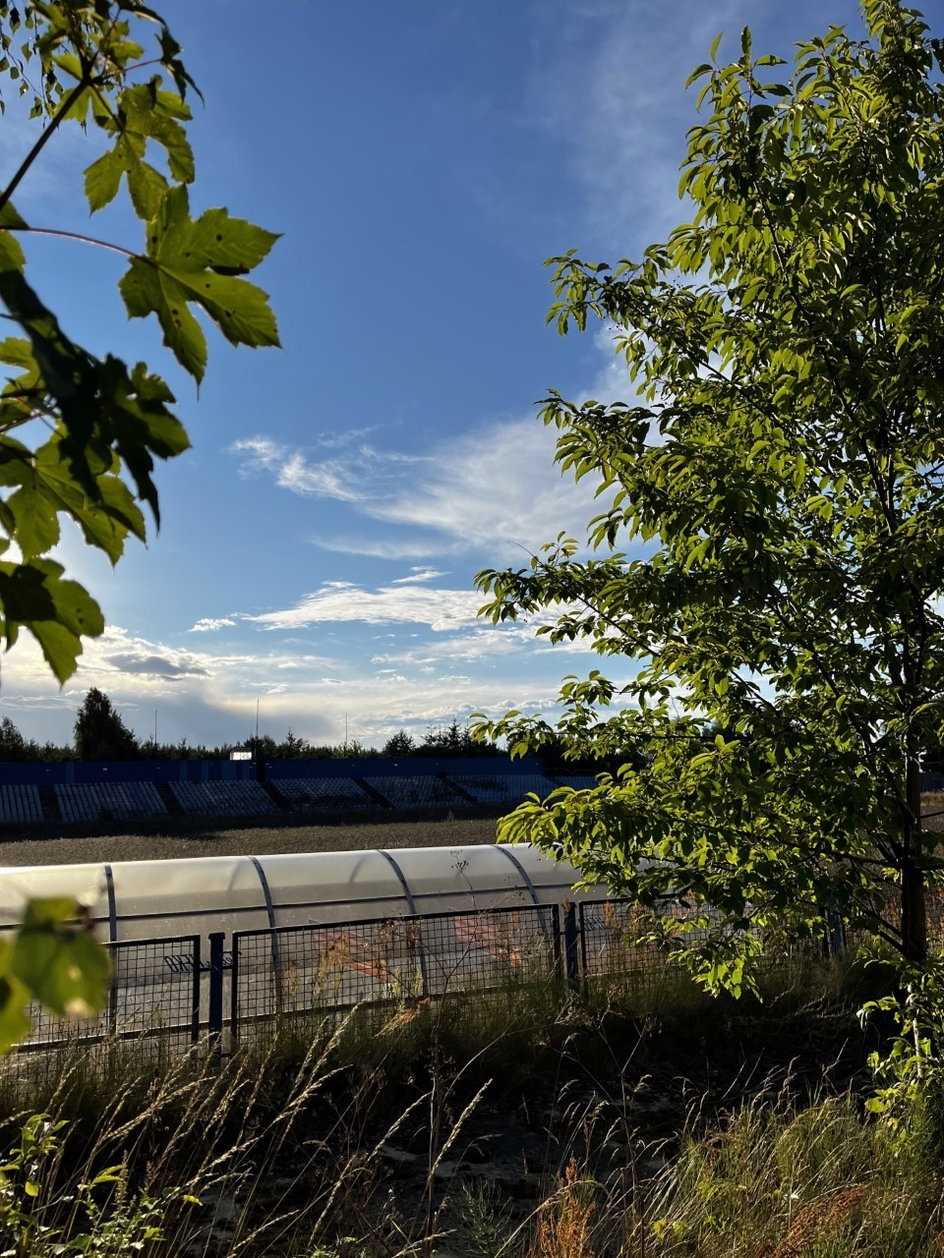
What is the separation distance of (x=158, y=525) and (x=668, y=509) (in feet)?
14.6

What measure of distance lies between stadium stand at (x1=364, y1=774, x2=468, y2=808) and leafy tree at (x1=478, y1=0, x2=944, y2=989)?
3651 cm

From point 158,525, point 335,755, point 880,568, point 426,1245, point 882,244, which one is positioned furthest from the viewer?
point 335,755

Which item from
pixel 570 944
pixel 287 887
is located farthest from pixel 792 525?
pixel 287 887

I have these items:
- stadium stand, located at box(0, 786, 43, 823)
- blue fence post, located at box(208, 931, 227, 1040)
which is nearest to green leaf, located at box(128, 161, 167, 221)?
blue fence post, located at box(208, 931, 227, 1040)

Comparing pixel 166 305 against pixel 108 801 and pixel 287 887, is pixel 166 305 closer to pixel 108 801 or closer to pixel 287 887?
pixel 287 887

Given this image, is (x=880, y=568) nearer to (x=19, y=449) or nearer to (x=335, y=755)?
(x=19, y=449)

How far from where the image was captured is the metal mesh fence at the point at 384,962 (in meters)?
7.66

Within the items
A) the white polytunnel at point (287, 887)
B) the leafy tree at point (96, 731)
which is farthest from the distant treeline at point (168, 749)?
the white polytunnel at point (287, 887)

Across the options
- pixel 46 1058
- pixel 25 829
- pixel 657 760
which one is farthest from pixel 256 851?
pixel 657 760

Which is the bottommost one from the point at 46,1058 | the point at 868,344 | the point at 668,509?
the point at 46,1058

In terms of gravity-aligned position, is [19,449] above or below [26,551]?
above

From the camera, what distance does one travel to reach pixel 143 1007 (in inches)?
269

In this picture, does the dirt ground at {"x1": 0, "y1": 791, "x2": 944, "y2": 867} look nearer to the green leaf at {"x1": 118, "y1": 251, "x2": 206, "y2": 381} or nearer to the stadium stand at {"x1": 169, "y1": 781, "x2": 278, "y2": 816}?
the stadium stand at {"x1": 169, "y1": 781, "x2": 278, "y2": 816}

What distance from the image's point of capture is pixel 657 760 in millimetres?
5938
